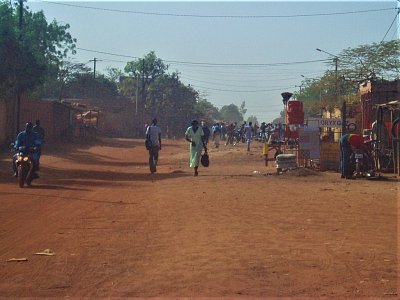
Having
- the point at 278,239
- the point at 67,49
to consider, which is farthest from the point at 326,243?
the point at 67,49

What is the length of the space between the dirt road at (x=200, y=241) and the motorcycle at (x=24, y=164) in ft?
2.00

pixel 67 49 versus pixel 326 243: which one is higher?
pixel 67 49

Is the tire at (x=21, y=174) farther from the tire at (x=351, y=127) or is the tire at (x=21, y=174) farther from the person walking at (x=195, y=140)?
the tire at (x=351, y=127)

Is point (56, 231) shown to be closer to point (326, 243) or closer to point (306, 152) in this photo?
point (326, 243)

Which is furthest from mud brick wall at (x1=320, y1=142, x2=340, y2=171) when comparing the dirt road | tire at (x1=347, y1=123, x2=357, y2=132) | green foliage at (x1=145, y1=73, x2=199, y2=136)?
green foliage at (x1=145, y1=73, x2=199, y2=136)

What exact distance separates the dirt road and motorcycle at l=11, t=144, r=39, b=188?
61 cm

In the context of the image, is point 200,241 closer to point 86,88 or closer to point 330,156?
point 330,156

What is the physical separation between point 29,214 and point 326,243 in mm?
5287

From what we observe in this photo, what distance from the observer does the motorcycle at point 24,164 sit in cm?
1580

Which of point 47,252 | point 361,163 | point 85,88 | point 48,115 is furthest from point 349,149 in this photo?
point 85,88

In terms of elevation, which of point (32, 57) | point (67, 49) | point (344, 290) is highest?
point (67, 49)

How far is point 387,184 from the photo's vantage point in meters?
16.5

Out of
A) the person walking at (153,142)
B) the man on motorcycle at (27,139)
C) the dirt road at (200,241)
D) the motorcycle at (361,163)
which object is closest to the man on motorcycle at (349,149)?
the motorcycle at (361,163)

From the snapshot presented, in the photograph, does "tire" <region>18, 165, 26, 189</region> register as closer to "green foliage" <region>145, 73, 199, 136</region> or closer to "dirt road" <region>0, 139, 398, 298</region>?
"dirt road" <region>0, 139, 398, 298</region>
